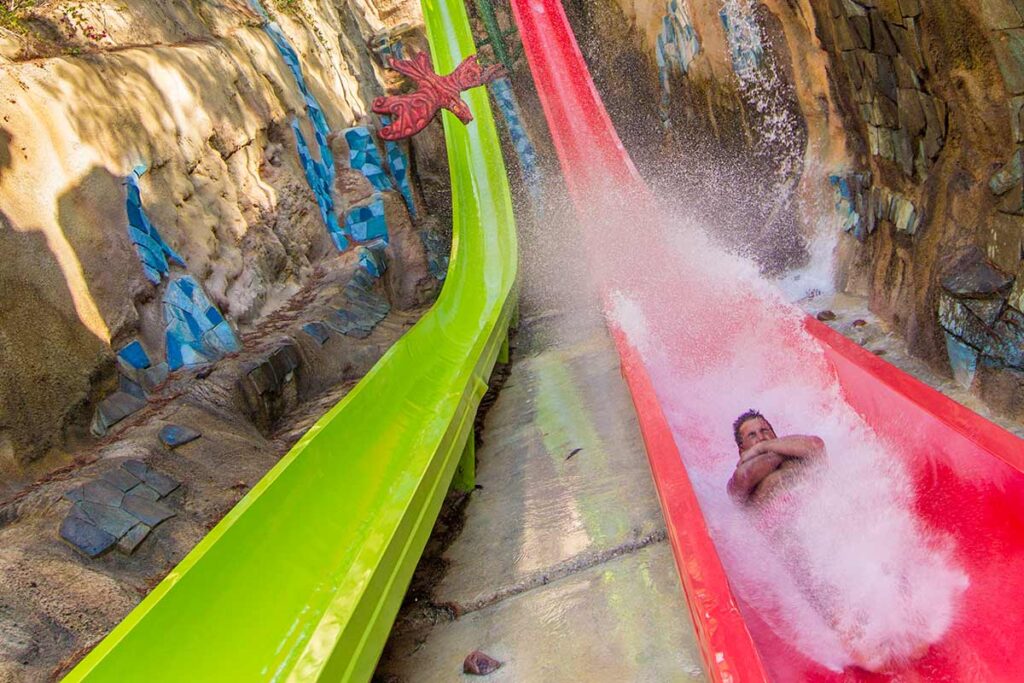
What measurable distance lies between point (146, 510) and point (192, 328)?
140 centimetres

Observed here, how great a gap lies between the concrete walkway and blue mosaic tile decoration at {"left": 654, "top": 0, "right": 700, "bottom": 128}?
3118 mm

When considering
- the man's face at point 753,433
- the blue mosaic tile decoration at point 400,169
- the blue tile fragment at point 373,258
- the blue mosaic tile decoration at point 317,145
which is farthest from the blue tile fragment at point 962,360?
the blue mosaic tile decoration at point 400,169

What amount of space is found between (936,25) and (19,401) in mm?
3770

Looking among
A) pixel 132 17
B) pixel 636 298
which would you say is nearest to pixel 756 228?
pixel 636 298

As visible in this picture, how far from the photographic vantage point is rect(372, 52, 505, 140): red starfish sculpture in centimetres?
779

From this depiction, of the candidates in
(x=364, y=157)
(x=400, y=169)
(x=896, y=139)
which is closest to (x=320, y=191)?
(x=364, y=157)

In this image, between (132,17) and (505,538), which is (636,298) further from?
(132,17)

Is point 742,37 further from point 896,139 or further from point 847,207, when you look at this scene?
point 896,139

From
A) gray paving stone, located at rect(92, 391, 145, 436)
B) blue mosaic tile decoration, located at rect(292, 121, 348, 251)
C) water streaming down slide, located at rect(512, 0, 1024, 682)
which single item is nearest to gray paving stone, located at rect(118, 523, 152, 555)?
gray paving stone, located at rect(92, 391, 145, 436)

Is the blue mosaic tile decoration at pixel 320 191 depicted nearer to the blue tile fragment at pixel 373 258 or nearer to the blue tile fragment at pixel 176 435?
the blue tile fragment at pixel 373 258

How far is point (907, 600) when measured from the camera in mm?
2338

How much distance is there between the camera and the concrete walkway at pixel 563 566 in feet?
8.44

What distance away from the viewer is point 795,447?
2.85 m

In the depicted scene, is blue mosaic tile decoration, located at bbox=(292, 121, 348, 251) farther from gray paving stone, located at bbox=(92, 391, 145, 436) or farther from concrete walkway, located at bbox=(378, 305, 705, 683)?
gray paving stone, located at bbox=(92, 391, 145, 436)
